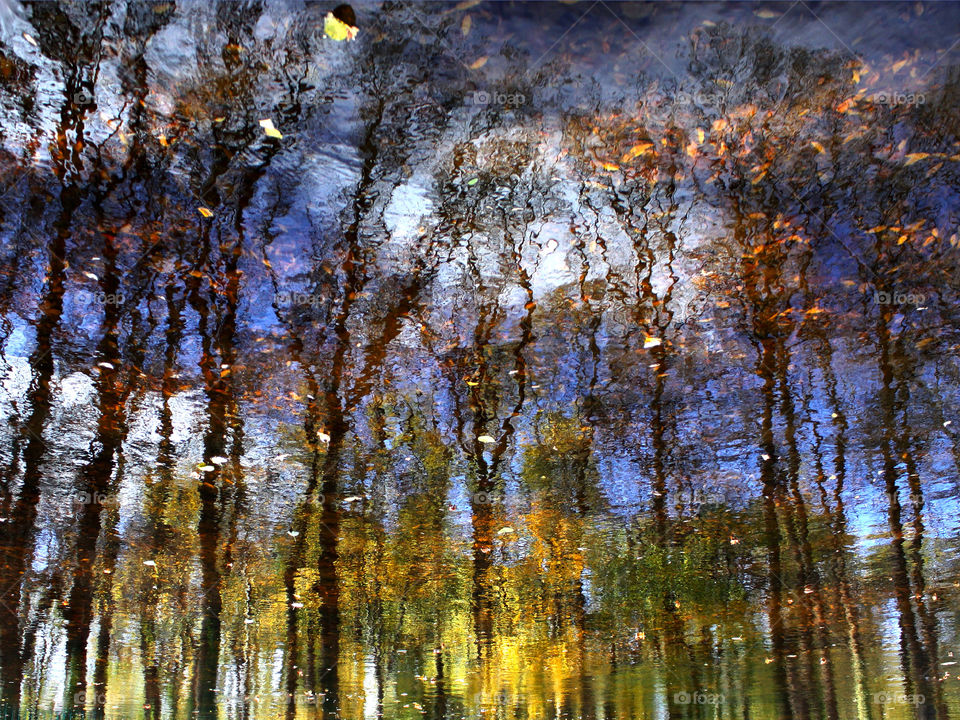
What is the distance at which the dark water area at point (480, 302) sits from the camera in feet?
10.1

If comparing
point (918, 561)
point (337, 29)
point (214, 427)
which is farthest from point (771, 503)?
point (337, 29)

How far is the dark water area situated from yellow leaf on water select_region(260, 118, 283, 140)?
14 mm

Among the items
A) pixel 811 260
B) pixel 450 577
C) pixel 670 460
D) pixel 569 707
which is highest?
pixel 811 260

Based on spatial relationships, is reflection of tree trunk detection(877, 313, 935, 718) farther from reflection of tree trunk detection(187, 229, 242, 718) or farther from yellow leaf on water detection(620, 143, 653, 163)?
reflection of tree trunk detection(187, 229, 242, 718)

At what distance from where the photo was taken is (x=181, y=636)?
12.4 meters

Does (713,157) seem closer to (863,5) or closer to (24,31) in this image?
(863,5)

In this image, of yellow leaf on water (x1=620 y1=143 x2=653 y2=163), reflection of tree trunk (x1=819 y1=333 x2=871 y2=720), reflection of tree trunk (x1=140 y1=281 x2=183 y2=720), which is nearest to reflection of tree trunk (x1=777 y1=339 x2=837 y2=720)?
reflection of tree trunk (x1=819 y1=333 x2=871 y2=720)

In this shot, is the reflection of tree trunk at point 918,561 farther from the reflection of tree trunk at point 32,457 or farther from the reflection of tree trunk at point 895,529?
the reflection of tree trunk at point 32,457

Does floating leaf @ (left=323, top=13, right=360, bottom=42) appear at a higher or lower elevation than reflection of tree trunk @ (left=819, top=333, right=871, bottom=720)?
higher

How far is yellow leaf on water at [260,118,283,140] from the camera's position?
10.9 feet

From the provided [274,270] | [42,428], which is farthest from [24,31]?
[42,428]

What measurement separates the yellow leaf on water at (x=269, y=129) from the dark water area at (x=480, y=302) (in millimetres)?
14

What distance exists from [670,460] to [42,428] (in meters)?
5.96

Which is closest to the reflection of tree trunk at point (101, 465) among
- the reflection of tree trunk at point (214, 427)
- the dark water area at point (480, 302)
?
the dark water area at point (480, 302)
